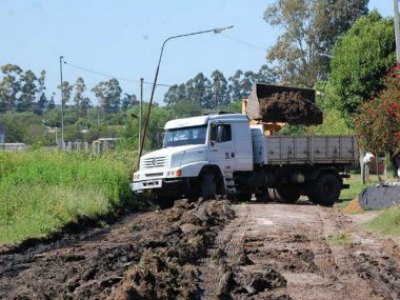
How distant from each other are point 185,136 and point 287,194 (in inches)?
205

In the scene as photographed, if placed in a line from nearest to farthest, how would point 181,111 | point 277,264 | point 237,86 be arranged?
1. point 277,264
2. point 181,111
3. point 237,86

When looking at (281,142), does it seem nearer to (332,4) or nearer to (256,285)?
(256,285)

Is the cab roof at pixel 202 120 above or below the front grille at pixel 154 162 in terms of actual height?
above

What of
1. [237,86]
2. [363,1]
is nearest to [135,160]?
[363,1]

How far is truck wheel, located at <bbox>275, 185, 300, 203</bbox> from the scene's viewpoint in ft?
99.6

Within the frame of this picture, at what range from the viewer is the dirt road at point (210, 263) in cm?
985

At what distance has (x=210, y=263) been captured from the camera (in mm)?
12500

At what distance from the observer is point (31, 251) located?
15445mm

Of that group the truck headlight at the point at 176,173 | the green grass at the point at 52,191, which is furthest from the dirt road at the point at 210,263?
the truck headlight at the point at 176,173

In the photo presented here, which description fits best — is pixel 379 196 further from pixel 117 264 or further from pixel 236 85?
pixel 236 85

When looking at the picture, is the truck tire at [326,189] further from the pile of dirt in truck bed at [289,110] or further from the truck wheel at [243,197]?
the pile of dirt in truck bed at [289,110]

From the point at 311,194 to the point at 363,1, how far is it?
36182mm

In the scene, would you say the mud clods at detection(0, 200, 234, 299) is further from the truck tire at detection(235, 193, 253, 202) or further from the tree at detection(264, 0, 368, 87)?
the tree at detection(264, 0, 368, 87)

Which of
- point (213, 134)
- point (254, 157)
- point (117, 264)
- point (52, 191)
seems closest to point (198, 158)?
point (213, 134)
